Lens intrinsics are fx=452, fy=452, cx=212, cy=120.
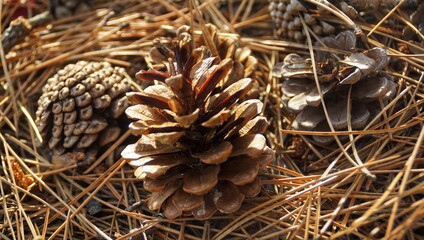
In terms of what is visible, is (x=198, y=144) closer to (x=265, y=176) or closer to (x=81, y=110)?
(x=265, y=176)

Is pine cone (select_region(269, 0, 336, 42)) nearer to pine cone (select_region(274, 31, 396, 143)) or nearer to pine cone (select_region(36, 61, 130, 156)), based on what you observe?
pine cone (select_region(274, 31, 396, 143))

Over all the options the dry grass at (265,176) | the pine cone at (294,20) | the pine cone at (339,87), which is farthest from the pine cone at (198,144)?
the pine cone at (294,20)

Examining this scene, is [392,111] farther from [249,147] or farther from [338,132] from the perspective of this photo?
[249,147]

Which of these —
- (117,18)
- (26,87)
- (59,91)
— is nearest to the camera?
(59,91)

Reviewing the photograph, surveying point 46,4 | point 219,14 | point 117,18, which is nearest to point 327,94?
point 219,14

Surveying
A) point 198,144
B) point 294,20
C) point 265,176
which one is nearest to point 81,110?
point 198,144

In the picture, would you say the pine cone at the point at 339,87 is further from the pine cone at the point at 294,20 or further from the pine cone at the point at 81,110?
the pine cone at the point at 81,110
